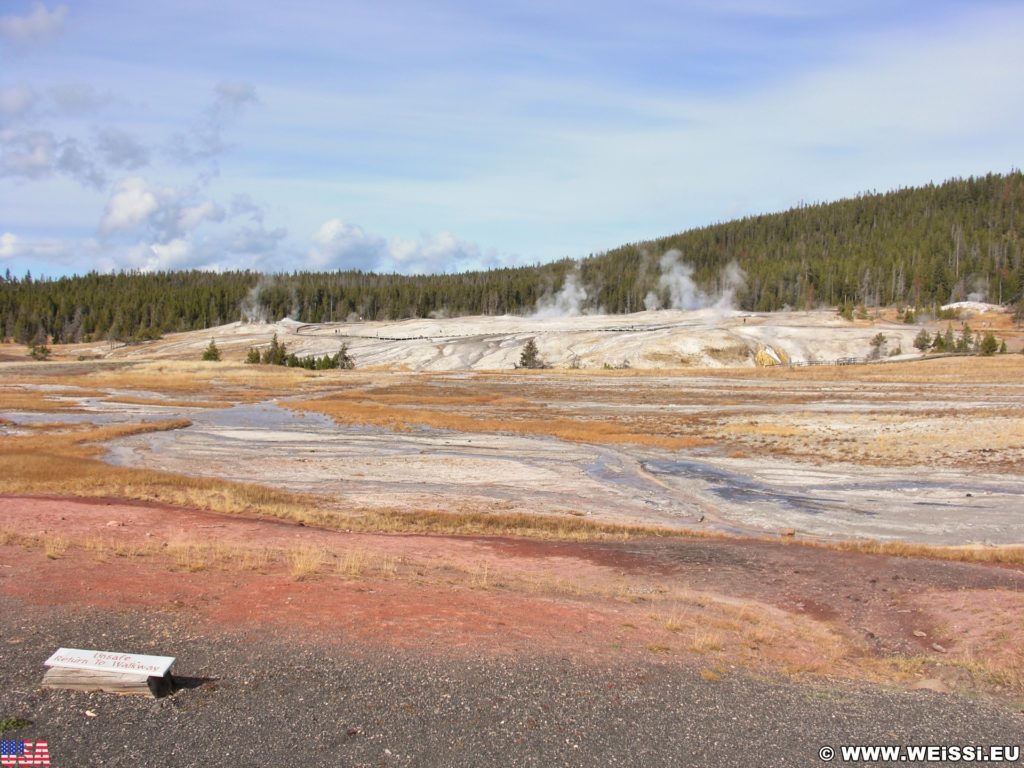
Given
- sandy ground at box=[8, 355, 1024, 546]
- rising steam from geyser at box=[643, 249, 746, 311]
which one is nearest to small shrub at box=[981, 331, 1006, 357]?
sandy ground at box=[8, 355, 1024, 546]

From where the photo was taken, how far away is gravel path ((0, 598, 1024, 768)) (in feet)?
27.1

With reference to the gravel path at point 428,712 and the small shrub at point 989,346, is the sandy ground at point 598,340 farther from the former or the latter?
the gravel path at point 428,712

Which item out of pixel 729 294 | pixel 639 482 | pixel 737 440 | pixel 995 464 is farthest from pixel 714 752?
pixel 729 294

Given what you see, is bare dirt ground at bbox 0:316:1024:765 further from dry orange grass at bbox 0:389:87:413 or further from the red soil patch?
dry orange grass at bbox 0:389:87:413

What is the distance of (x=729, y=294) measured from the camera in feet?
594

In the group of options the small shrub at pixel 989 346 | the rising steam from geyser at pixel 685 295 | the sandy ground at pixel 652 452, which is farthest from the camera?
the rising steam from geyser at pixel 685 295

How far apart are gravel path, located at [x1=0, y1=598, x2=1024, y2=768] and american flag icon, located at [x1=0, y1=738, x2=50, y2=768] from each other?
14 cm

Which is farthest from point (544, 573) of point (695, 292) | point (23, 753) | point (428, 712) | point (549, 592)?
point (695, 292)

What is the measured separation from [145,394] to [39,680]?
255 ft

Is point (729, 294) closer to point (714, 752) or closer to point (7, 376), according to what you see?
point (7, 376)

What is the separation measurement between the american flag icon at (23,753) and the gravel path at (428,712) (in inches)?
5.5

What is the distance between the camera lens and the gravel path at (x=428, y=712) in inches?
325

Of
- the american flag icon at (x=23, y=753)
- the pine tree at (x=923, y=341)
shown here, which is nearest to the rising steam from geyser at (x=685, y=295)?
the pine tree at (x=923, y=341)

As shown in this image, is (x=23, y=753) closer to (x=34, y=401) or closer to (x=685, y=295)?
(x=34, y=401)
